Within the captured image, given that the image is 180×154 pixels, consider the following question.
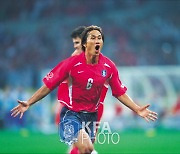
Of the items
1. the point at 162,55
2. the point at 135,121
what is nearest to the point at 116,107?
the point at 135,121

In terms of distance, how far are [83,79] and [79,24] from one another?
21.0 metres

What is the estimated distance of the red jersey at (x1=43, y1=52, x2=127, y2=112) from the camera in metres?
7.56

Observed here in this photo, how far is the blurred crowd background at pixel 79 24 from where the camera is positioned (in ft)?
88.0

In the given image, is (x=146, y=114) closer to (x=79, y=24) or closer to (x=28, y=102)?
(x=28, y=102)

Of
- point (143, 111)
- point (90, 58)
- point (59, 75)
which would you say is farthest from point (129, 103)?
point (59, 75)

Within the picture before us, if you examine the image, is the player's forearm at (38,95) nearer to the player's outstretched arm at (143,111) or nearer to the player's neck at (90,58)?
the player's neck at (90,58)

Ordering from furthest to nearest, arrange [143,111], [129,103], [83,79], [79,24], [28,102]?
[79,24], [129,103], [143,111], [83,79], [28,102]

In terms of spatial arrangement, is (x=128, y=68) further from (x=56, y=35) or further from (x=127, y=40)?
(x=56, y=35)

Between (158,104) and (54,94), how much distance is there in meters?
4.34

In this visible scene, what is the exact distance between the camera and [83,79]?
299 inches

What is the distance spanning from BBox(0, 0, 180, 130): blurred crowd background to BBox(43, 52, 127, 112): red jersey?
58.2 feet

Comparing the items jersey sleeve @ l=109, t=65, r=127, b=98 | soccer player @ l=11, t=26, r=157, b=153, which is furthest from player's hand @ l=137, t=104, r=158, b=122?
jersey sleeve @ l=109, t=65, r=127, b=98

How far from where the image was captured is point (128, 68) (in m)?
25.0

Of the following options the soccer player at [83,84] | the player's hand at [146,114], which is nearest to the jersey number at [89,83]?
the soccer player at [83,84]
